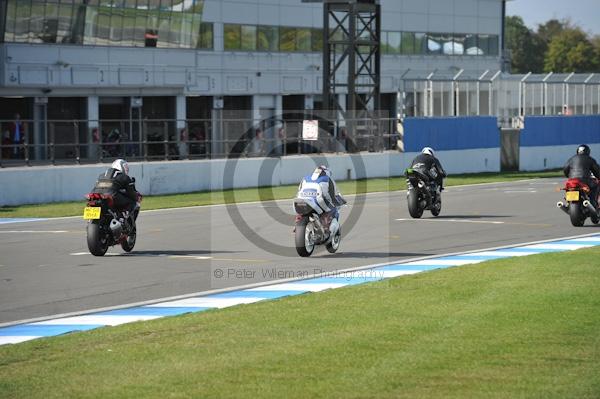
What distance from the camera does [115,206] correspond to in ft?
58.8

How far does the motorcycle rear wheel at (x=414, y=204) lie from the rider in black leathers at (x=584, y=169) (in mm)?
3433

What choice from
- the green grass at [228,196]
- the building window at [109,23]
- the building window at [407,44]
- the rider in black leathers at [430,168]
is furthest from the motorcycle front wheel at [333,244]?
the building window at [407,44]

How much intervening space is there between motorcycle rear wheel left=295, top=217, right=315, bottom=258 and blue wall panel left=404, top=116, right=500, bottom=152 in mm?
22707

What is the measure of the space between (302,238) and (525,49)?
129 metres

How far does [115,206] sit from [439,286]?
643 cm

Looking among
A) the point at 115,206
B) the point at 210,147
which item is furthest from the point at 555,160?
the point at 115,206

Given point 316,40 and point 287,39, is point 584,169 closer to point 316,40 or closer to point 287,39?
point 287,39

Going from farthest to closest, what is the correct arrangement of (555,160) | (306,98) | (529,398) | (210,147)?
(306,98)
(555,160)
(210,147)
(529,398)

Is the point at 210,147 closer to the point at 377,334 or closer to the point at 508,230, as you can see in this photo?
the point at 508,230

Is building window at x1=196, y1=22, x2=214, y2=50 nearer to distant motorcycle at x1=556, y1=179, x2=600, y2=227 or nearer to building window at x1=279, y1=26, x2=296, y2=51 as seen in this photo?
building window at x1=279, y1=26, x2=296, y2=51

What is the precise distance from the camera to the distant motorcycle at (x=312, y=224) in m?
16.7

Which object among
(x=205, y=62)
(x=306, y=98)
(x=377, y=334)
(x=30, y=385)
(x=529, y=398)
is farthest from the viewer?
(x=306, y=98)

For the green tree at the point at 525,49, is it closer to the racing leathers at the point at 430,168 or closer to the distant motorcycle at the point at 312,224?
the racing leathers at the point at 430,168

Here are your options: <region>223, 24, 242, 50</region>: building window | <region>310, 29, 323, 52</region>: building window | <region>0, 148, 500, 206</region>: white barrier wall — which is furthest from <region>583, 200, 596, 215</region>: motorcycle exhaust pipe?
<region>310, 29, 323, 52</region>: building window
